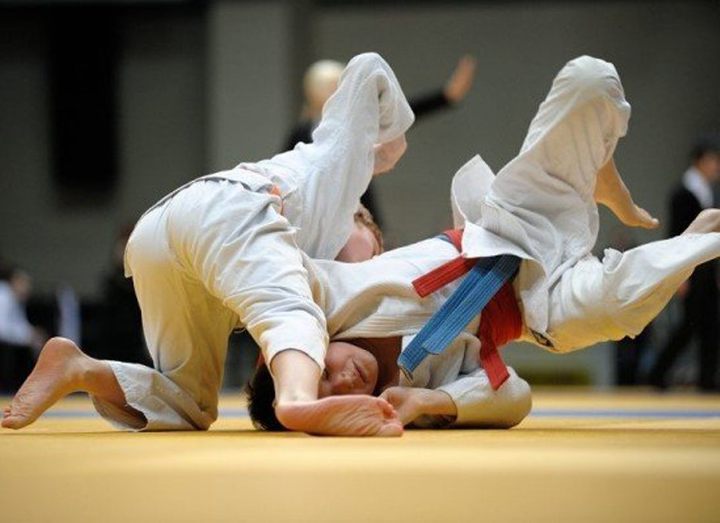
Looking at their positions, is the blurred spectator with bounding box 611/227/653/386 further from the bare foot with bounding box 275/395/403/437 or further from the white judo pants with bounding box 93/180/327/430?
the bare foot with bounding box 275/395/403/437

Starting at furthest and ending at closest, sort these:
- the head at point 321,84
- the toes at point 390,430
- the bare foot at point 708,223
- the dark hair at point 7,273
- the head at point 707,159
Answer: the dark hair at point 7,273
the head at point 707,159
the head at point 321,84
the bare foot at point 708,223
the toes at point 390,430

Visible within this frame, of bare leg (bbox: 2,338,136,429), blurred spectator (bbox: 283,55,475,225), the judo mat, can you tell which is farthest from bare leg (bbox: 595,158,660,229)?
blurred spectator (bbox: 283,55,475,225)

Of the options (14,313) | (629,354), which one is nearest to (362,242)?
(629,354)

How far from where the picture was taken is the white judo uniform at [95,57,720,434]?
3.17m

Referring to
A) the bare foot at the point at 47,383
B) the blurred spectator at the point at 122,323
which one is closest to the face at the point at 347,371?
the bare foot at the point at 47,383

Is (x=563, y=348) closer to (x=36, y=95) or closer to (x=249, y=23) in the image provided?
(x=249, y=23)

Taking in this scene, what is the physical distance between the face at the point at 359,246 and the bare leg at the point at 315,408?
31.9 inches

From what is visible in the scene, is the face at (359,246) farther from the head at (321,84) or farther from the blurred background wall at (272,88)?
the blurred background wall at (272,88)

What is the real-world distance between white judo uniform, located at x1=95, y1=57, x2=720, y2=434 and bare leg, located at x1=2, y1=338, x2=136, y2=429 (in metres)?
0.18

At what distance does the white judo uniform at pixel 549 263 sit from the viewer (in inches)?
125

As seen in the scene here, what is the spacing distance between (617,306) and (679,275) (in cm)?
16

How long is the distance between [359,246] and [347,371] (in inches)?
23.0

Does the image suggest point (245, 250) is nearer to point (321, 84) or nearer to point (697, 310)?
point (321, 84)

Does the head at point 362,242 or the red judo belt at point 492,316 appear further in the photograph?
the head at point 362,242
